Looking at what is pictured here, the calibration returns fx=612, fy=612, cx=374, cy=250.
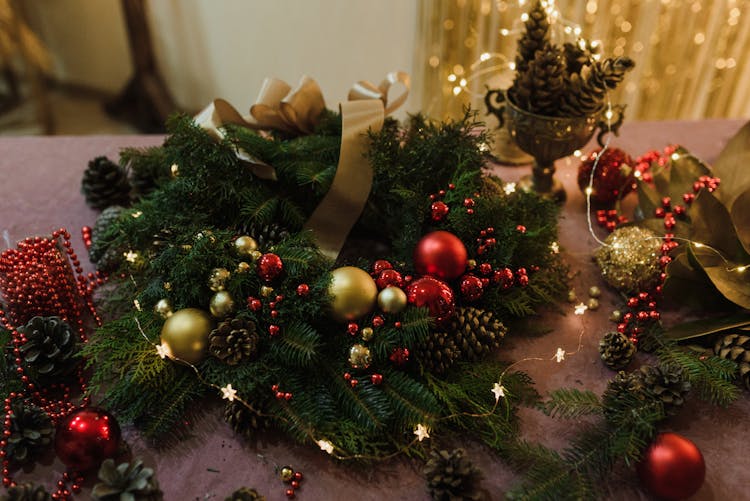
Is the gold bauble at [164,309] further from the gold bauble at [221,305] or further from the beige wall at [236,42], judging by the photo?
the beige wall at [236,42]

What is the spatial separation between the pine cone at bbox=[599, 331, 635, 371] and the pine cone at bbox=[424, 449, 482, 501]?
0.27m

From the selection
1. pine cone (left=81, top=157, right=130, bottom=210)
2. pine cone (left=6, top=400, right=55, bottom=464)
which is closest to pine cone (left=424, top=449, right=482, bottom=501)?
pine cone (left=6, top=400, right=55, bottom=464)

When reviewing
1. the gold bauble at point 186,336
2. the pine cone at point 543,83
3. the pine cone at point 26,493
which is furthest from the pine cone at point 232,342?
the pine cone at point 543,83

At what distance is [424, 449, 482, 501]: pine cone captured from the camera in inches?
25.9

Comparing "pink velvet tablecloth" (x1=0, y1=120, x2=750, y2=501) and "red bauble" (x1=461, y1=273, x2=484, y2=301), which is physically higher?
"red bauble" (x1=461, y1=273, x2=484, y2=301)

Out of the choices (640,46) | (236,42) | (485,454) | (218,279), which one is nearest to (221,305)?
(218,279)

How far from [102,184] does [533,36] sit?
0.77 m

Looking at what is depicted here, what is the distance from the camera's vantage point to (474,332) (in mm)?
803

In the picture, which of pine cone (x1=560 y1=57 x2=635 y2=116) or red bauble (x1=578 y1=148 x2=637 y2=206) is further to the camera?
red bauble (x1=578 y1=148 x2=637 y2=206)

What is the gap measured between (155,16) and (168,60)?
18cm

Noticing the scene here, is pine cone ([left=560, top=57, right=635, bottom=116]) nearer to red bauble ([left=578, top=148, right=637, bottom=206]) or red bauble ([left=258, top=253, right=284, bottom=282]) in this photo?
red bauble ([left=578, top=148, right=637, bottom=206])

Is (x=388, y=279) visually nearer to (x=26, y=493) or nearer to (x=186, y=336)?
(x=186, y=336)

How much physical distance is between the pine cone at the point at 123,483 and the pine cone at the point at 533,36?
0.81 metres

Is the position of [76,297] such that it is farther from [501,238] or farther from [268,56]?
[268,56]
